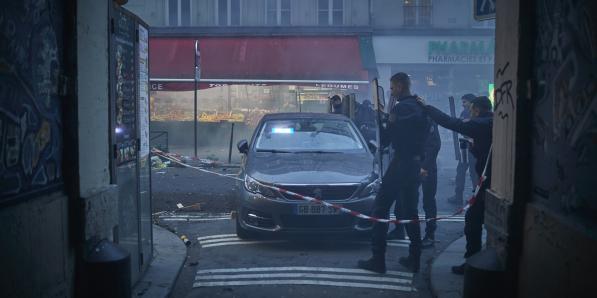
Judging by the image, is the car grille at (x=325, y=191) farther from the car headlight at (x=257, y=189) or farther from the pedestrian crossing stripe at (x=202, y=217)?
the pedestrian crossing stripe at (x=202, y=217)

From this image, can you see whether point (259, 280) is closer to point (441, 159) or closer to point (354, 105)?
point (354, 105)

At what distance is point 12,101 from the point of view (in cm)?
367

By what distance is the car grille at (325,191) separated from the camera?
7.57m

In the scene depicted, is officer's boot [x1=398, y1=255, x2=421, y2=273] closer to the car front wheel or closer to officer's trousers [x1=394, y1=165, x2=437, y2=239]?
officer's trousers [x1=394, y1=165, x2=437, y2=239]

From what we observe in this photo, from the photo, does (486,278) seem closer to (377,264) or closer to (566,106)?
(566,106)

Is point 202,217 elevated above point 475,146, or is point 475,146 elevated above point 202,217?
point 475,146

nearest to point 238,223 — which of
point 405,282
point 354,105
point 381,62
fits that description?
point 405,282

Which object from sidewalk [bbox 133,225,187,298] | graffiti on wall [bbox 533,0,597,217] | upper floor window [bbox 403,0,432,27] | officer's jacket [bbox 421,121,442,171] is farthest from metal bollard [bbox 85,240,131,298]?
upper floor window [bbox 403,0,432,27]

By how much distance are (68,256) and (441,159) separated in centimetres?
1631

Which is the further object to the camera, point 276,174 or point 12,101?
point 276,174

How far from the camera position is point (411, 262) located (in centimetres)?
690

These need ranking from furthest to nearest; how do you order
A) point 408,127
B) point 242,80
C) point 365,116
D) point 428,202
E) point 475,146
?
1. point 242,80
2. point 365,116
3. point 428,202
4. point 408,127
5. point 475,146

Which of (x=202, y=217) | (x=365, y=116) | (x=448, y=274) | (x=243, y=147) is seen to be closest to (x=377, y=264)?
(x=448, y=274)

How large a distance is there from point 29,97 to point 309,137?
5.56 m
